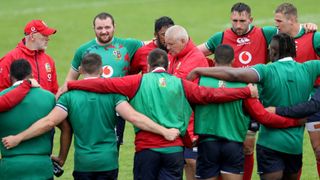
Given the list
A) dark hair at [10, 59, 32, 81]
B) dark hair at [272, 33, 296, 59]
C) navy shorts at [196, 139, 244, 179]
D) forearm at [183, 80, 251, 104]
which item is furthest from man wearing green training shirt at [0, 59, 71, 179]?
dark hair at [272, 33, 296, 59]

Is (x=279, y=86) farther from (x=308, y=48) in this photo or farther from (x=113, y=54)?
(x=113, y=54)

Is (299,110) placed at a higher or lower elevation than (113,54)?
lower

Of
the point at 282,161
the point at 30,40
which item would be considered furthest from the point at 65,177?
the point at 282,161

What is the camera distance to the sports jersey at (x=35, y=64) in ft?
38.3

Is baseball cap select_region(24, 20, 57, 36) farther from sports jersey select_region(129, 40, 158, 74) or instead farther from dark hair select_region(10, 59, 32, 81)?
dark hair select_region(10, 59, 32, 81)

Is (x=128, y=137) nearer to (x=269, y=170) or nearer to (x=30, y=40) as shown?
(x=30, y=40)

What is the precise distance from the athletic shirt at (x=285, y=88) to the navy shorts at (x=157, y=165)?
115 cm

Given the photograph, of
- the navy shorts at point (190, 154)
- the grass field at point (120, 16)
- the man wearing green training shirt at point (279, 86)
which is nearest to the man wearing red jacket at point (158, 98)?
the man wearing green training shirt at point (279, 86)

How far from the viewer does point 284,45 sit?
1009cm

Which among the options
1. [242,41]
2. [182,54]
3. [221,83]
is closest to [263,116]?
[221,83]

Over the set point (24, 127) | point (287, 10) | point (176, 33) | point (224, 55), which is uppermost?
point (287, 10)

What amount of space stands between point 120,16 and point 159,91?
1841 centimetres

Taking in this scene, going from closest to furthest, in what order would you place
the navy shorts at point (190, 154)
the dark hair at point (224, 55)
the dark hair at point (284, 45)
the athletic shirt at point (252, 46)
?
the dark hair at point (224, 55)
the dark hair at point (284, 45)
the navy shorts at point (190, 154)
the athletic shirt at point (252, 46)

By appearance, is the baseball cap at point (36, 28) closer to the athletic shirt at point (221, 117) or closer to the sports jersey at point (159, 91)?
→ the sports jersey at point (159, 91)
